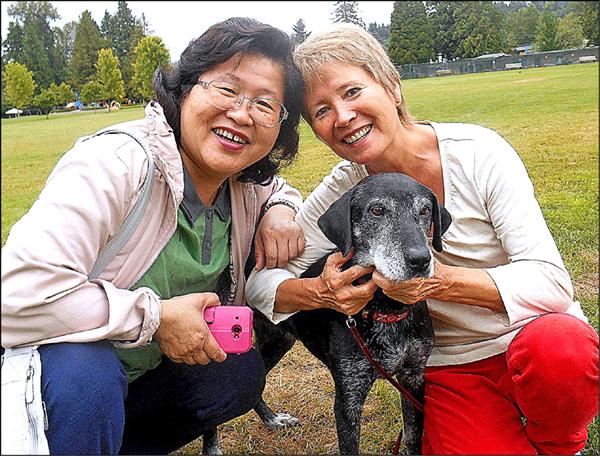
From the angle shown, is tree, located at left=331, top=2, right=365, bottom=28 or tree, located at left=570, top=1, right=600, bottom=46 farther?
tree, located at left=331, top=2, right=365, bottom=28

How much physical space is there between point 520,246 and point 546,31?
2.96 feet

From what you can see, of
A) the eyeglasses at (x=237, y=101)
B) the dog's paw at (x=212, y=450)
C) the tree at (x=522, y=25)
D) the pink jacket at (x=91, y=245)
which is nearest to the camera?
the pink jacket at (x=91, y=245)

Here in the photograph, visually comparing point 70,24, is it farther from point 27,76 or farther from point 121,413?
Answer: point 121,413

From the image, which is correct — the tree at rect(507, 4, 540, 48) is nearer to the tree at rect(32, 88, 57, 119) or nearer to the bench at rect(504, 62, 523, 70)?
the bench at rect(504, 62, 523, 70)

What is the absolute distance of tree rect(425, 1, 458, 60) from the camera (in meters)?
2.86

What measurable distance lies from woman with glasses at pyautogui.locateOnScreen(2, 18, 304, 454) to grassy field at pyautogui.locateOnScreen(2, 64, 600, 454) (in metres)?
0.21

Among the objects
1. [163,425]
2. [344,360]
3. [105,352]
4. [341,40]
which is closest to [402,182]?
[341,40]

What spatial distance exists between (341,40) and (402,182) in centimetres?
69

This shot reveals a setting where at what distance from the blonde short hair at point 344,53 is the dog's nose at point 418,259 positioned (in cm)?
82

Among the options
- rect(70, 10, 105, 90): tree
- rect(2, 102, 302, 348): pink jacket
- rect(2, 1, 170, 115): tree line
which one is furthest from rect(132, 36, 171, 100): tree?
rect(2, 102, 302, 348): pink jacket

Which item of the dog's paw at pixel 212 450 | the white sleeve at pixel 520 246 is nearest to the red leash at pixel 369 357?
the white sleeve at pixel 520 246

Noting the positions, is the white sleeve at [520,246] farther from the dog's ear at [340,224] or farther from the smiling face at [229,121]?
the smiling face at [229,121]

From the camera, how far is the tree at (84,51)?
7.33 ft

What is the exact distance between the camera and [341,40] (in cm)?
285
